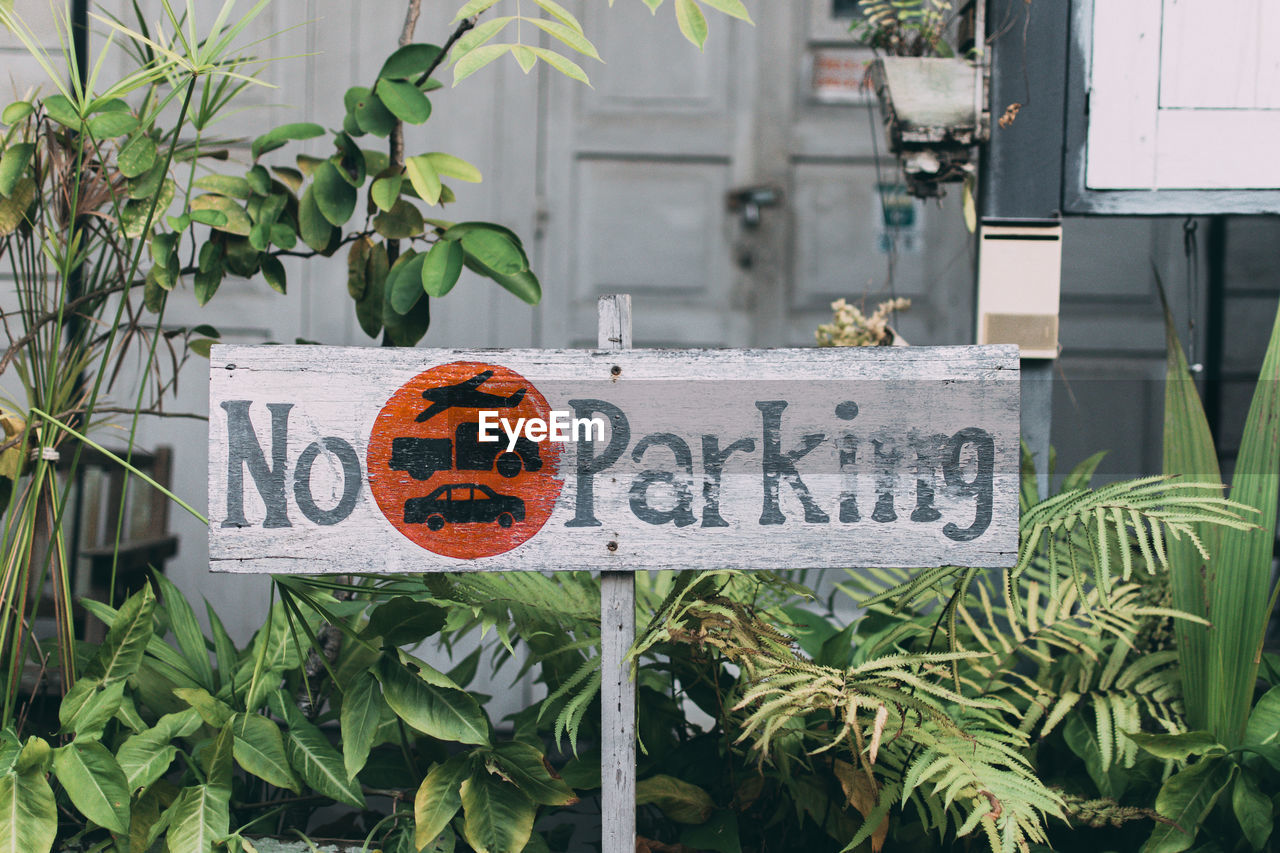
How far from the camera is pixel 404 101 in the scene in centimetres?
167

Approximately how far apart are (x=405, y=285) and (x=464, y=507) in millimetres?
527

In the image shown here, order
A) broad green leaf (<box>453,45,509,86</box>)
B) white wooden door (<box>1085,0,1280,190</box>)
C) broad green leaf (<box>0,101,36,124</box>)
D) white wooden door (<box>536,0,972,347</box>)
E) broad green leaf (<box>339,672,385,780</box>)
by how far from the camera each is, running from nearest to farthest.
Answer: broad green leaf (<box>453,45,509,86</box>) < broad green leaf (<box>339,672,385,780</box>) < broad green leaf (<box>0,101,36,124</box>) < white wooden door (<box>1085,0,1280,190</box>) < white wooden door (<box>536,0,972,347</box>)

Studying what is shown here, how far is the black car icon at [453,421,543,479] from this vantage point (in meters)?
1.44

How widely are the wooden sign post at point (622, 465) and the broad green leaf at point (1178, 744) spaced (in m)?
0.51

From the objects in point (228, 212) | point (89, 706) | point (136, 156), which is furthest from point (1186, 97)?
point (89, 706)

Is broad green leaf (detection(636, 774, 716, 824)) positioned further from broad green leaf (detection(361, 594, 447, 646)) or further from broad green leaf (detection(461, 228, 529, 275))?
broad green leaf (detection(461, 228, 529, 275))

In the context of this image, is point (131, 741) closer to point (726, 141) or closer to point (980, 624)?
point (980, 624)

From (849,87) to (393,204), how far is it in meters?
1.67

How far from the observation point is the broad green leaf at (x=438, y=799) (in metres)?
1.57

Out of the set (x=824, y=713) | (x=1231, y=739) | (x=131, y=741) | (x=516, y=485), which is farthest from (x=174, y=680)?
(x=1231, y=739)

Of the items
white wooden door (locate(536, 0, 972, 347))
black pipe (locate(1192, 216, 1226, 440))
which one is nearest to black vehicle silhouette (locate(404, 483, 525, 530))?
white wooden door (locate(536, 0, 972, 347))

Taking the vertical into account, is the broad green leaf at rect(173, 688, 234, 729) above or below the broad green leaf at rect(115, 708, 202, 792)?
above

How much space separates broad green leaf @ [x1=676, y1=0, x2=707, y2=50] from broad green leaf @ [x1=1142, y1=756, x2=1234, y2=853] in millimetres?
1486

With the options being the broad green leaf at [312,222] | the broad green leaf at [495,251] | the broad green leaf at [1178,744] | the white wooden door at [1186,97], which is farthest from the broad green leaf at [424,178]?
the broad green leaf at [1178,744]
